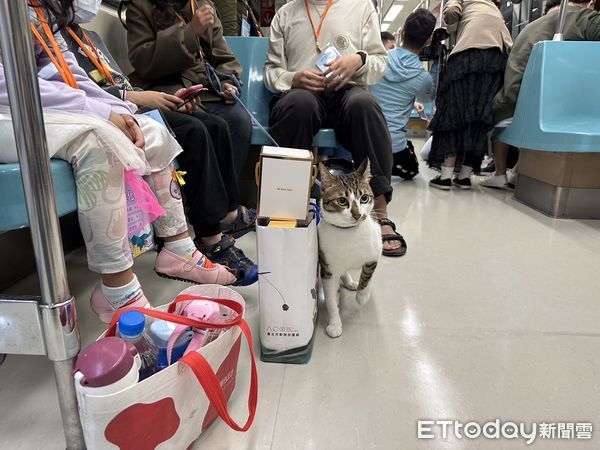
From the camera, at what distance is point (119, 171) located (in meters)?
0.69

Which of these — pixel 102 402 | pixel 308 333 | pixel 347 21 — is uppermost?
pixel 347 21

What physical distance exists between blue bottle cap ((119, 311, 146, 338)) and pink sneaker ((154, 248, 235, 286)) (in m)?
0.45

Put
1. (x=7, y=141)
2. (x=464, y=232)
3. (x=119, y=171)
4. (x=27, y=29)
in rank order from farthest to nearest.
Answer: (x=464, y=232)
(x=119, y=171)
(x=7, y=141)
(x=27, y=29)

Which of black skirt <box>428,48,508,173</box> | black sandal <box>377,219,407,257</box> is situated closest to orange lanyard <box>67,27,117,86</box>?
black sandal <box>377,219,407,257</box>

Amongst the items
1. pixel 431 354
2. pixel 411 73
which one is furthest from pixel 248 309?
pixel 411 73

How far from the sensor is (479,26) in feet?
7.18

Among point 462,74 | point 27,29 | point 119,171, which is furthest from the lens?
point 462,74

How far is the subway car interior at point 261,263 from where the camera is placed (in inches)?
19.5

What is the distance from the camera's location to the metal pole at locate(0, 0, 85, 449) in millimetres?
413

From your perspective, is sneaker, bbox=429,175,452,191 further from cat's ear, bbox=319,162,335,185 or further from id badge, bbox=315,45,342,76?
Result: cat's ear, bbox=319,162,335,185

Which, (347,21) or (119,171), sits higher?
(347,21)

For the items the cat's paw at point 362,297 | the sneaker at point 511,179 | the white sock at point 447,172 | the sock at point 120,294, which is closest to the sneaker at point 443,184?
the white sock at point 447,172

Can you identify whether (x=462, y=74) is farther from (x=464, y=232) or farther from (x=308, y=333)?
(x=308, y=333)

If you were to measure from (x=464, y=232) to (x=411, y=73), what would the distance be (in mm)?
1321
